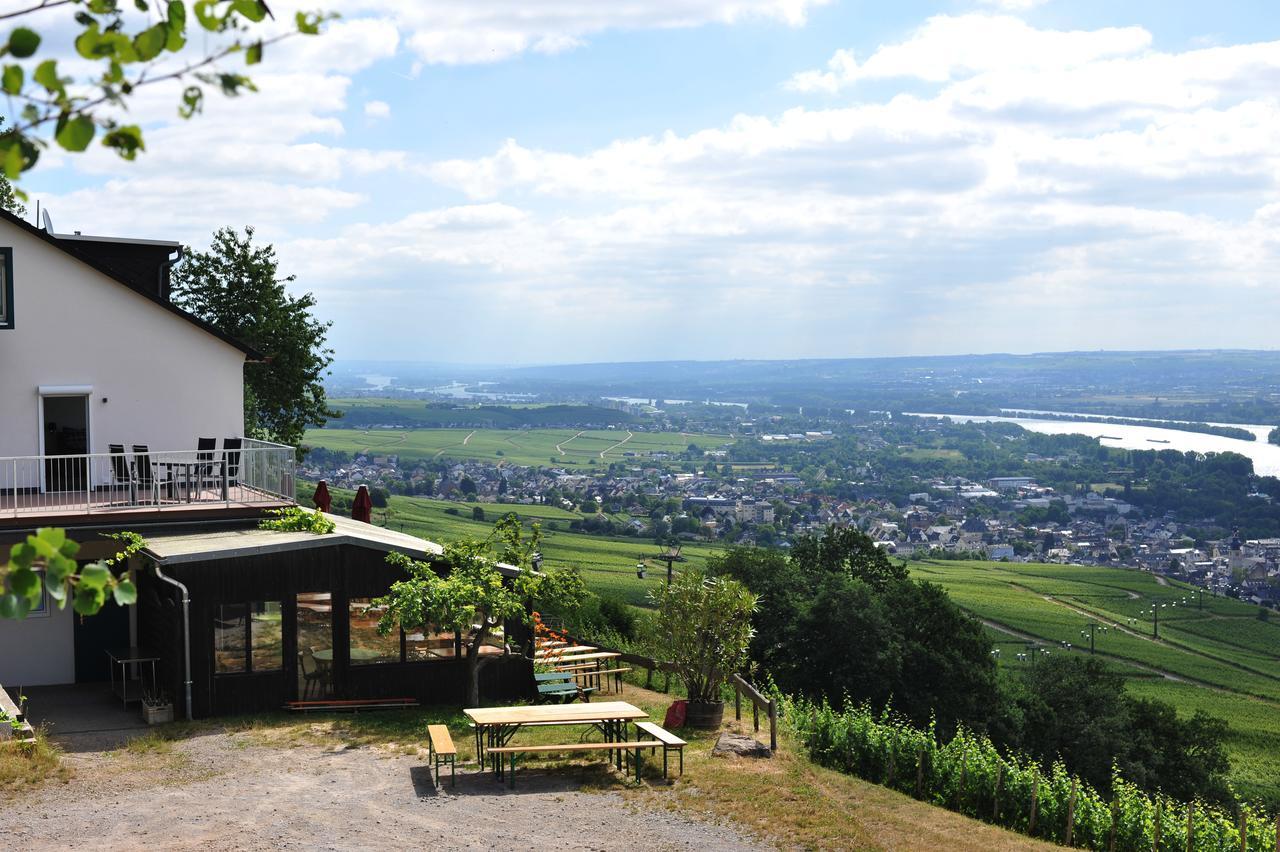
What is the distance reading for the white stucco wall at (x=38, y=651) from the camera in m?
19.7

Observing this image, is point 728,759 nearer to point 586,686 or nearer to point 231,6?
point 586,686

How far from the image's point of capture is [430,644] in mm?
Result: 18844

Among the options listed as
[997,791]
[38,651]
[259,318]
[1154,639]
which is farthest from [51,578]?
[1154,639]

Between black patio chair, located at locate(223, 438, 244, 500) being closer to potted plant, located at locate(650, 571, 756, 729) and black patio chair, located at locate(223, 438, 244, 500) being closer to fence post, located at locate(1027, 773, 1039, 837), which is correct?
potted plant, located at locate(650, 571, 756, 729)

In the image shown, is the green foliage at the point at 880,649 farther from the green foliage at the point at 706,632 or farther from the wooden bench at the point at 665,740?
the wooden bench at the point at 665,740

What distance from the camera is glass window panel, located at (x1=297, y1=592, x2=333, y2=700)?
17953mm

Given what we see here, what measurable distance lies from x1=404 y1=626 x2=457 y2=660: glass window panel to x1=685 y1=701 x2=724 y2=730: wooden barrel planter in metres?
3.79

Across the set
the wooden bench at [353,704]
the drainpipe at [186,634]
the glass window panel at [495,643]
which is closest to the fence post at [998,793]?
the glass window panel at [495,643]

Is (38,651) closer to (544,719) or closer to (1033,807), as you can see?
(544,719)

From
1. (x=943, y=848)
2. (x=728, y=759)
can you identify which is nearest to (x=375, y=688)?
(x=728, y=759)

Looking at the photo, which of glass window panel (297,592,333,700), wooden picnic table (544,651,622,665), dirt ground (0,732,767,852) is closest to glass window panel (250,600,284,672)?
glass window panel (297,592,333,700)

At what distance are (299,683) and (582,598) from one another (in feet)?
14.9

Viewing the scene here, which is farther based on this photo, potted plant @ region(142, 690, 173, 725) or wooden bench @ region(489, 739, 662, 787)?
potted plant @ region(142, 690, 173, 725)

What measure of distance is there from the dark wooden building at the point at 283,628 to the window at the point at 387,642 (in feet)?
0.05
